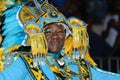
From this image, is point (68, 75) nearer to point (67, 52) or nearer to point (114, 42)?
point (67, 52)

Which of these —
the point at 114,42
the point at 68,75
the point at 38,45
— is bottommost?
the point at 114,42

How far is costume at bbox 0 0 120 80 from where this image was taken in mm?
5547

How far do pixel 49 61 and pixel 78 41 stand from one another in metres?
0.40

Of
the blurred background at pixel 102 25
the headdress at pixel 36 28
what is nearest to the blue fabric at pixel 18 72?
the headdress at pixel 36 28

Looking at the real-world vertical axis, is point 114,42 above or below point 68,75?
below

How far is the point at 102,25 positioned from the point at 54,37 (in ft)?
12.0

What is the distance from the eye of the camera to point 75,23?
6.02 metres

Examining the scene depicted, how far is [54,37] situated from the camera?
5773 millimetres

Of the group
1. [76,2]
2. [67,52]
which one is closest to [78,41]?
[67,52]

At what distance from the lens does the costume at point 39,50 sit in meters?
5.55

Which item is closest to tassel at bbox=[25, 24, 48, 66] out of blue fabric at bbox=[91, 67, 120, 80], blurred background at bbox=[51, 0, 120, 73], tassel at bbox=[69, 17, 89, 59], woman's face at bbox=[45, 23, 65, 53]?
woman's face at bbox=[45, 23, 65, 53]

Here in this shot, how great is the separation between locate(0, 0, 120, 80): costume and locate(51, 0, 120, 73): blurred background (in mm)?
1496

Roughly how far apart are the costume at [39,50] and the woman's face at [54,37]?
0.05m

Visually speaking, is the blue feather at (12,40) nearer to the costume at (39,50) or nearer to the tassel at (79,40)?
the costume at (39,50)
